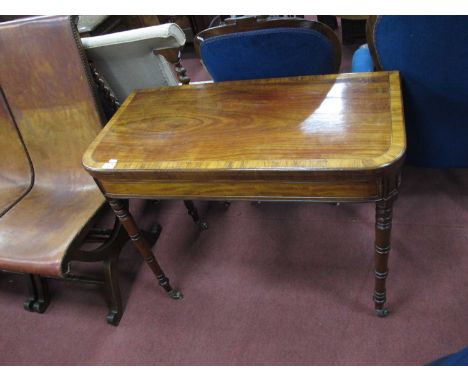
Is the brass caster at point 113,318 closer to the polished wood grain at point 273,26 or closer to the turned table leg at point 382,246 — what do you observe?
the turned table leg at point 382,246

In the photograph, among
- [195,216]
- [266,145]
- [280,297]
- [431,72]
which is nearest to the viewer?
[266,145]

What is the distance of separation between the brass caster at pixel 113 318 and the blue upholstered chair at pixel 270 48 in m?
0.96

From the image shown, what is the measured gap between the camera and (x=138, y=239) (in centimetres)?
111

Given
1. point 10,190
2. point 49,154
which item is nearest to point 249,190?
point 49,154

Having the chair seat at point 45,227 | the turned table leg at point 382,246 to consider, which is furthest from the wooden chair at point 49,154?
the turned table leg at point 382,246

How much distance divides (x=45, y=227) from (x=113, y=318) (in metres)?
0.42

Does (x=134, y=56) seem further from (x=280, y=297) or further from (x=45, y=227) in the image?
(x=280, y=297)

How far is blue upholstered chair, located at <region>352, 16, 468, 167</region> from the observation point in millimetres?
847

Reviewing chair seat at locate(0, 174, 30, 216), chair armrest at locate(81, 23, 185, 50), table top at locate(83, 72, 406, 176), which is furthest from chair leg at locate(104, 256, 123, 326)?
chair armrest at locate(81, 23, 185, 50)

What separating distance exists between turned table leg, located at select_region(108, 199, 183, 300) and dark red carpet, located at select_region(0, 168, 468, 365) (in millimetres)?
61

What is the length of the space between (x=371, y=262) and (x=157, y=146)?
0.88 m

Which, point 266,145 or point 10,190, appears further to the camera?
point 10,190

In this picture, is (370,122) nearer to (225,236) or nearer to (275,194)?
(275,194)

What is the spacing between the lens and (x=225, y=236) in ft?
4.95
